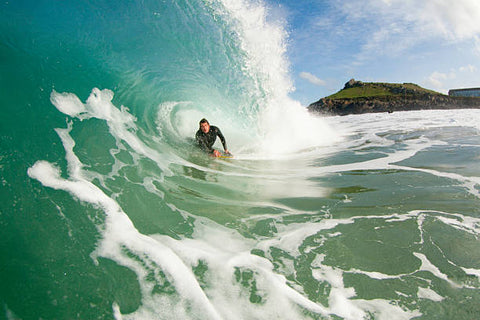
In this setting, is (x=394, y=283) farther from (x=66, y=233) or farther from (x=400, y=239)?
(x=66, y=233)

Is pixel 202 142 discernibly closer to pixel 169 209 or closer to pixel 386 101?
pixel 169 209

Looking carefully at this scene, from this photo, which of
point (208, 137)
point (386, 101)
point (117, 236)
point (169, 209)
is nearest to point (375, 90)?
point (386, 101)

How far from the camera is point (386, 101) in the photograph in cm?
10619

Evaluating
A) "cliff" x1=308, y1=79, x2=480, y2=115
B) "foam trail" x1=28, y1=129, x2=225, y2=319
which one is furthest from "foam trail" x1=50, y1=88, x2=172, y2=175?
"cliff" x1=308, y1=79, x2=480, y2=115

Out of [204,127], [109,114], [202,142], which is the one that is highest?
[109,114]

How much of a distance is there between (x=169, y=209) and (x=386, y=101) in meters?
120

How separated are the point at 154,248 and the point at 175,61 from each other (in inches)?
336

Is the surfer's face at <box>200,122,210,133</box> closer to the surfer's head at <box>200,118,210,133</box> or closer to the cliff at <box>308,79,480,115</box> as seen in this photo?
the surfer's head at <box>200,118,210,133</box>

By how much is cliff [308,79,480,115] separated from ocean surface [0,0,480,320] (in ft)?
329

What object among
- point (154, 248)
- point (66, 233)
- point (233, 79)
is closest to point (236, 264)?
point (154, 248)

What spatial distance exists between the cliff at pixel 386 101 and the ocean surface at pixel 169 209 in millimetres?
100227

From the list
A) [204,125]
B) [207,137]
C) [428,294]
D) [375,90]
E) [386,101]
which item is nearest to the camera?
[428,294]

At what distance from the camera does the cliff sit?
92.5m

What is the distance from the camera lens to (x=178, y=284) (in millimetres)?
2273
